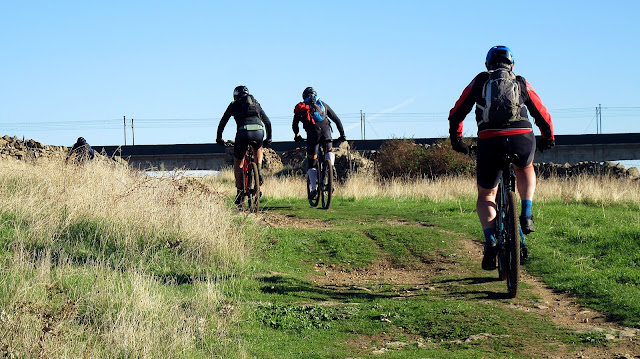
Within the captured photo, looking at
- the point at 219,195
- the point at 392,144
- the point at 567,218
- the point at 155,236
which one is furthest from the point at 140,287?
the point at 392,144

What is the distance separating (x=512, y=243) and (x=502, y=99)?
52.7 inches

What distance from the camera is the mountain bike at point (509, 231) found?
22.3 ft

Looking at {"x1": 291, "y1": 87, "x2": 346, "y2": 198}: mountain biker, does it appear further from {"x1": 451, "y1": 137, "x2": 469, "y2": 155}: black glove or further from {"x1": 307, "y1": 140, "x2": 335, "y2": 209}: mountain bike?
{"x1": 451, "y1": 137, "x2": 469, "y2": 155}: black glove

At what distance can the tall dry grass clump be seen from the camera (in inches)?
216

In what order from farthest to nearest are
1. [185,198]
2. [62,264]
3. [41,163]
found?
[41,163] < [185,198] < [62,264]

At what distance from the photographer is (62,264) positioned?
7.77 m

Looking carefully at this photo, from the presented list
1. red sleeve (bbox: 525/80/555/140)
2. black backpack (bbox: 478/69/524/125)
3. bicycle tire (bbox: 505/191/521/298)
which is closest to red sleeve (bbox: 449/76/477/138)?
black backpack (bbox: 478/69/524/125)

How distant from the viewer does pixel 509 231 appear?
22.7 feet

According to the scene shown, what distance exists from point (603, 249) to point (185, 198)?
597 cm

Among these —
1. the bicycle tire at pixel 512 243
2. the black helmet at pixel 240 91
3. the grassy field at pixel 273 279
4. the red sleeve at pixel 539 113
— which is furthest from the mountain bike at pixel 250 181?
the bicycle tire at pixel 512 243

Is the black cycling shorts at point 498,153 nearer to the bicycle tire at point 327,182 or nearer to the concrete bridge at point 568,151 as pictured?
the bicycle tire at point 327,182

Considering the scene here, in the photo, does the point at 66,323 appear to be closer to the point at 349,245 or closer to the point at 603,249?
the point at 349,245

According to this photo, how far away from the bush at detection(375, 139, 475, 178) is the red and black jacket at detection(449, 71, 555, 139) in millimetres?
19051

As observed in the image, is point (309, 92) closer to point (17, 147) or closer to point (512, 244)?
point (512, 244)
